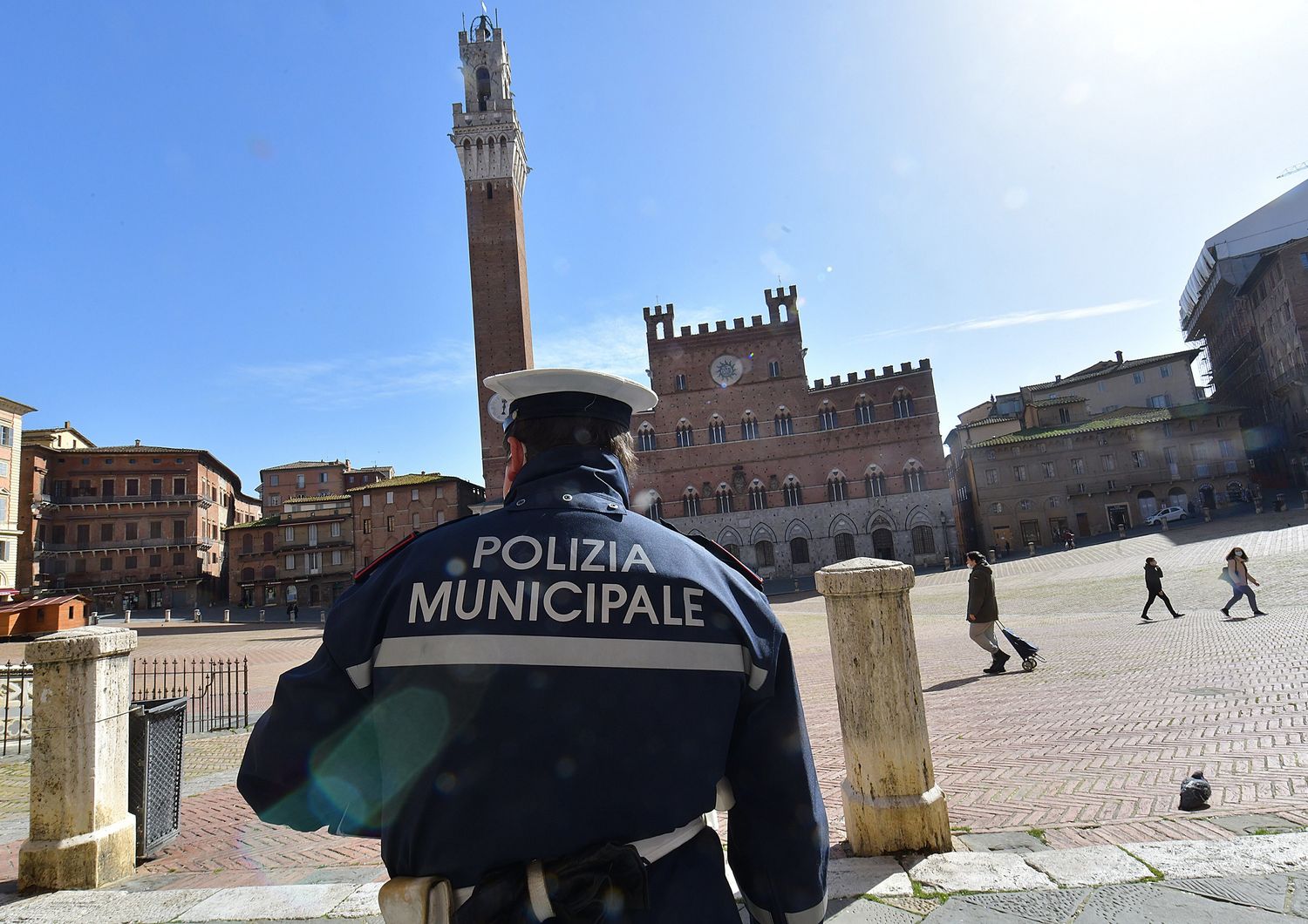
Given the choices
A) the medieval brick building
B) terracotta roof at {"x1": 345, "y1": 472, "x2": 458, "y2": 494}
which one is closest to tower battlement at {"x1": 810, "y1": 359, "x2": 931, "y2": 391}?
the medieval brick building

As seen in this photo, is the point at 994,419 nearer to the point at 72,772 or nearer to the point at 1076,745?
the point at 1076,745

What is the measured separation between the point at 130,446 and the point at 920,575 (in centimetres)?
5091

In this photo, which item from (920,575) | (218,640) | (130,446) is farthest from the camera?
(130,446)

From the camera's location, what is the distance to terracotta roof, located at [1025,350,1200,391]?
47656mm

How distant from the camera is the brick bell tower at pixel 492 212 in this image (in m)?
40.6

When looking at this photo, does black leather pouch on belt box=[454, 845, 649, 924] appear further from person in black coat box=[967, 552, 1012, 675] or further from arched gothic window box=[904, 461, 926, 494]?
arched gothic window box=[904, 461, 926, 494]

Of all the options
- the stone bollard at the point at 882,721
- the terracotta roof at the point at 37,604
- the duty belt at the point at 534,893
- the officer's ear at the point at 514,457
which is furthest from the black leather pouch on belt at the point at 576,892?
the terracotta roof at the point at 37,604

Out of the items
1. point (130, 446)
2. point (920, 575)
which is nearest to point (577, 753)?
point (920, 575)

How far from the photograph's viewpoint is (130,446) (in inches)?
1844

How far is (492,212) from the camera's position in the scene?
4206 centimetres

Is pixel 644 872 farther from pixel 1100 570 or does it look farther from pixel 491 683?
pixel 1100 570

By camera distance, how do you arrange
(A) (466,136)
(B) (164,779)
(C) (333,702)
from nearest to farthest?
(C) (333,702) → (B) (164,779) → (A) (466,136)

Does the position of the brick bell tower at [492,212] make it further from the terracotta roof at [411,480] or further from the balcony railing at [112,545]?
the balcony railing at [112,545]

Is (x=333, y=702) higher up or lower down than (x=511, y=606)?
lower down
